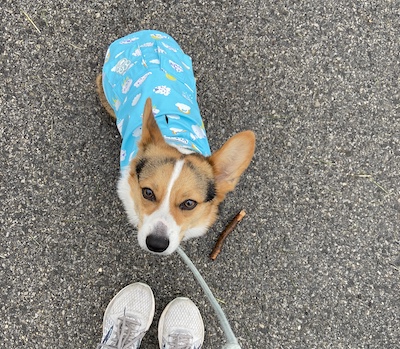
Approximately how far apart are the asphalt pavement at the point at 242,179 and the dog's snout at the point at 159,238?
3.46 feet

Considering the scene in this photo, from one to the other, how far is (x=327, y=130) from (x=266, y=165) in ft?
2.26

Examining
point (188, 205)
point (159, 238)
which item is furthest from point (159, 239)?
point (188, 205)

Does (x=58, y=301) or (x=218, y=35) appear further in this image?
(x=218, y=35)

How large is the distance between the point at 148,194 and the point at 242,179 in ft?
4.25

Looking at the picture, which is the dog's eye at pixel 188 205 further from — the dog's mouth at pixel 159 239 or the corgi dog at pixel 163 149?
the dog's mouth at pixel 159 239

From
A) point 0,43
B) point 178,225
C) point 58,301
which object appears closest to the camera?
point 178,225

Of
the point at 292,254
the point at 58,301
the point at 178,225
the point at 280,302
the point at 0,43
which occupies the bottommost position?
the point at 58,301

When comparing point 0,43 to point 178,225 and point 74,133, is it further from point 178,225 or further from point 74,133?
point 178,225

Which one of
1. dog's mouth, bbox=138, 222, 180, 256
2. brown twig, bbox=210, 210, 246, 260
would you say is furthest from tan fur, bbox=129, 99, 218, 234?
brown twig, bbox=210, 210, 246, 260

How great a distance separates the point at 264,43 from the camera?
4258 mm

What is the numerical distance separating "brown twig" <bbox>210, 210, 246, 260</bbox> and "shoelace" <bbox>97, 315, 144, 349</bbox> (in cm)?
87

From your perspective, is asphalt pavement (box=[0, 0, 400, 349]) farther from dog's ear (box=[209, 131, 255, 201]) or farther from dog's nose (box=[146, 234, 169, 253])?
dog's nose (box=[146, 234, 169, 253])

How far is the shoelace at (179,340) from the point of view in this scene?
12.0ft

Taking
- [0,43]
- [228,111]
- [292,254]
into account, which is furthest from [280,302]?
[0,43]
